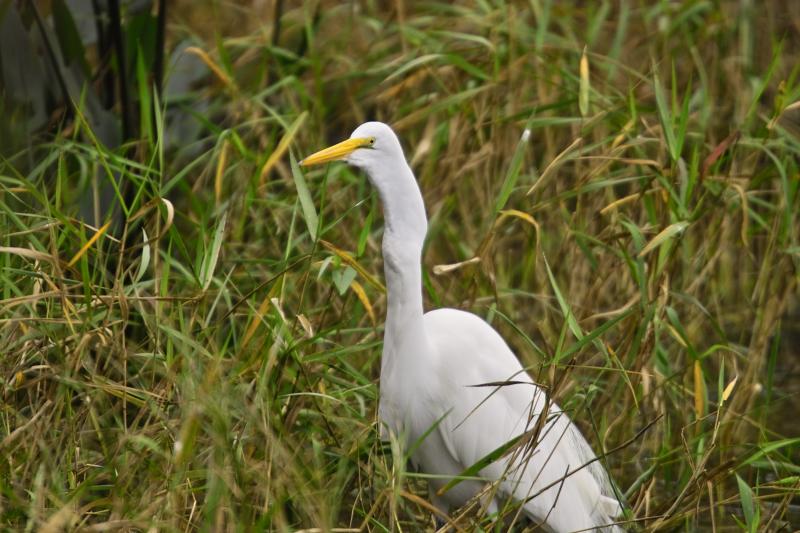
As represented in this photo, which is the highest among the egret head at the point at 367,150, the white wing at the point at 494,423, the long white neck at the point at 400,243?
the egret head at the point at 367,150

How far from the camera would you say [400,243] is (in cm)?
218

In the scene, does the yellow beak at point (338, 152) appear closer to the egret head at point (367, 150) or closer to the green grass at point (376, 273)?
the egret head at point (367, 150)

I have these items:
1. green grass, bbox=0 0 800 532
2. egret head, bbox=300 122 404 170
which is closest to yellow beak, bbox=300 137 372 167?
egret head, bbox=300 122 404 170

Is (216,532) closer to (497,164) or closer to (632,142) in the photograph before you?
(632,142)

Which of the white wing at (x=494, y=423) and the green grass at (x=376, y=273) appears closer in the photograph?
the green grass at (x=376, y=273)

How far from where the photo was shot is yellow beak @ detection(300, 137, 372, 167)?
2072mm

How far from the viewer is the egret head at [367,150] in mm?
2080

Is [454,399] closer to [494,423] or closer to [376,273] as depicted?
[494,423]

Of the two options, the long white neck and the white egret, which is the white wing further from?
the long white neck

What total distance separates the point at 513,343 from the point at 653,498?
0.77 meters

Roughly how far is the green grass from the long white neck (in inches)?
4.3

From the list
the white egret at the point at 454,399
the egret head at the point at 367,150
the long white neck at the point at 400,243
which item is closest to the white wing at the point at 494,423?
the white egret at the point at 454,399

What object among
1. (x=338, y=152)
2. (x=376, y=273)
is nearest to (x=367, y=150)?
(x=338, y=152)

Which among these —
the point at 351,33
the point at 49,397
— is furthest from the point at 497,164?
the point at 49,397
